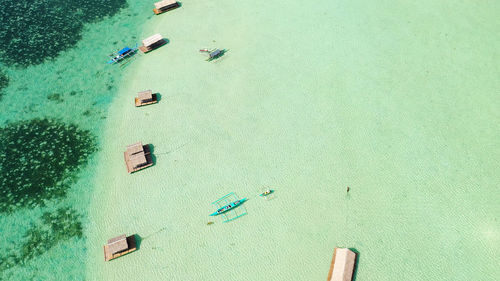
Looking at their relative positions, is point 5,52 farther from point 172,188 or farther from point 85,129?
point 172,188

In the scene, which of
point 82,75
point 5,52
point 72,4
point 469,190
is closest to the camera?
point 469,190

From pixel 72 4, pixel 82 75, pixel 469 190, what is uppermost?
pixel 72 4

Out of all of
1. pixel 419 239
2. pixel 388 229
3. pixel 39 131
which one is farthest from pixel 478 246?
pixel 39 131

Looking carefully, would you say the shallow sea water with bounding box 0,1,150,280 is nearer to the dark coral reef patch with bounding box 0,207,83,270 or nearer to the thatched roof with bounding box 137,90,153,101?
the dark coral reef patch with bounding box 0,207,83,270

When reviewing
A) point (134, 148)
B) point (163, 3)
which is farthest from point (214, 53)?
point (134, 148)

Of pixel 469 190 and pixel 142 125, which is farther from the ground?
pixel 142 125

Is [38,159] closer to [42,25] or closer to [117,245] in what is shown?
[117,245]
